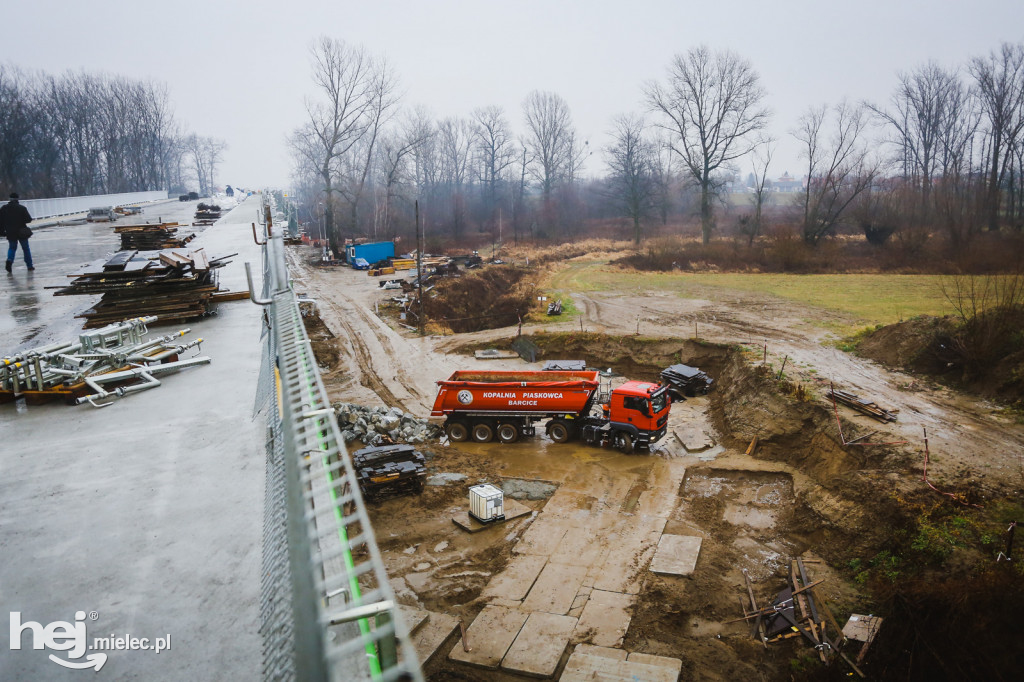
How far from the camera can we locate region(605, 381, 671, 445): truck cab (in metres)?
17.8

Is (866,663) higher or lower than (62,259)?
lower

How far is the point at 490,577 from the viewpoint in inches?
478

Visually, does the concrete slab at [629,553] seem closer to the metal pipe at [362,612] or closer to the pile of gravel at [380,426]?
the pile of gravel at [380,426]

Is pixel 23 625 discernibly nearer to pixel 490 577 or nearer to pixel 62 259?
pixel 490 577

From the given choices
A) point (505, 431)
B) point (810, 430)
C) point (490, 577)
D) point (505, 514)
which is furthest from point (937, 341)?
point (490, 577)

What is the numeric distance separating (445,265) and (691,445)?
3187 cm

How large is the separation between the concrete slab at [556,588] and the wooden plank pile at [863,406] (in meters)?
10.3

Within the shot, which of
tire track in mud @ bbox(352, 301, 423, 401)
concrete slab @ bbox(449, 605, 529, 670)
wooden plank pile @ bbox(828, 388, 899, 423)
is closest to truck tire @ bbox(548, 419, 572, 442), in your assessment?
tire track in mud @ bbox(352, 301, 423, 401)

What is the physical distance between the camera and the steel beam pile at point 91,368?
8273mm

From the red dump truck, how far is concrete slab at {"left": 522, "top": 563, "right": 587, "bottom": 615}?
6494 millimetres

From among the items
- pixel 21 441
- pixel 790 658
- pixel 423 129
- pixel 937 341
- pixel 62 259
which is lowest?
pixel 790 658

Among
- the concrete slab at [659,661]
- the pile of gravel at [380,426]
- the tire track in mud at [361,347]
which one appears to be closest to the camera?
the concrete slab at [659,661]

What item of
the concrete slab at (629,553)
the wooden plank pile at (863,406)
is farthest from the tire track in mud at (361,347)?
the wooden plank pile at (863,406)

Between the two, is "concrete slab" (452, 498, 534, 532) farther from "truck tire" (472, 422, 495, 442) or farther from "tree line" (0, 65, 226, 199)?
"tree line" (0, 65, 226, 199)
